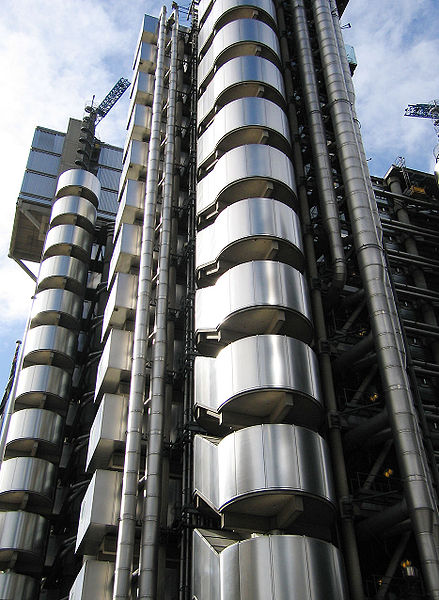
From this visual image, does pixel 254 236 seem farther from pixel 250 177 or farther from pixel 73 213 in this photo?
pixel 73 213

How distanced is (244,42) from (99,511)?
93.6 feet

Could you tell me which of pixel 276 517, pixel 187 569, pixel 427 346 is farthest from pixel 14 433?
pixel 427 346

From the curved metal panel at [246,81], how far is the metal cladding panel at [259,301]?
13715 mm

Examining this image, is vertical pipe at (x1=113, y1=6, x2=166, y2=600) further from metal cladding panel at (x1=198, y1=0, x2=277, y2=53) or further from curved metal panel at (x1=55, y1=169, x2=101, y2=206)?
curved metal panel at (x1=55, y1=169, x2=101, y2=206)

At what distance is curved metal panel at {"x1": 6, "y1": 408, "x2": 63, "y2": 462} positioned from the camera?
43250 mm

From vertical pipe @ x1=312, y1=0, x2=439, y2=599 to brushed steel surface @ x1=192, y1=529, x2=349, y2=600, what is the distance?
3232 mm

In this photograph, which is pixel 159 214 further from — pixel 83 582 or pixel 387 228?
pixel 83 582

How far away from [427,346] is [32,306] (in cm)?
2853

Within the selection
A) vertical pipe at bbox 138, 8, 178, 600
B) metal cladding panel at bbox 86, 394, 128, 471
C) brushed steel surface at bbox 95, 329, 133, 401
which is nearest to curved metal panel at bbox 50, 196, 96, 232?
vertical pipe at bbox 138, 8, 178, 600

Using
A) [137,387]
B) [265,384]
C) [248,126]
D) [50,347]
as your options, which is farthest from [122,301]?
[265,384]

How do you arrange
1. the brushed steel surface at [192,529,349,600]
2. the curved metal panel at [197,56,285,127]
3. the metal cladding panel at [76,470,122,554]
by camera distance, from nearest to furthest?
the brushed steel surface at [192,529,349,600] → the metal cladding panel at [76,470,122,554] → the curved metal panel at [197,56,285,127]

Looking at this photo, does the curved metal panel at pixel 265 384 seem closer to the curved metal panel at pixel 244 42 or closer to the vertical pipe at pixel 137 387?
the vertical pipe at pixel 137 387

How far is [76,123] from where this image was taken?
73500 mm

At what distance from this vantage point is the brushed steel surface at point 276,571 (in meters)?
22.0
